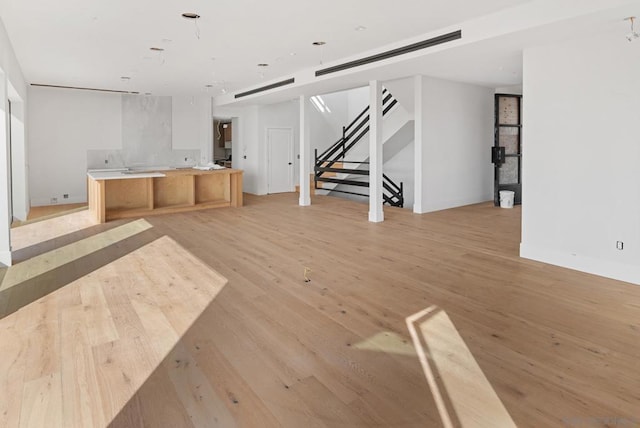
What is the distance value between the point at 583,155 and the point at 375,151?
3.80m

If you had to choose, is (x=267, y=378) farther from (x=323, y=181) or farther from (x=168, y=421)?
(x=323, y=181)

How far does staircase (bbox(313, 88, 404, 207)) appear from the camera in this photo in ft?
33.1

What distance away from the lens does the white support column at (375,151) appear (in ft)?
25.9

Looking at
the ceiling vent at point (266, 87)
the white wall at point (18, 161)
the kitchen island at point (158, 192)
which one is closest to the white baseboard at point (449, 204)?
the ceiling vent at point (266, 87)

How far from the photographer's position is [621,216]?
14.7ft

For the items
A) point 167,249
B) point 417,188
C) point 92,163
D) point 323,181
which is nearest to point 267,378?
point 167,249

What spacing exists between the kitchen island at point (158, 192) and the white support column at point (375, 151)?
3.29 m

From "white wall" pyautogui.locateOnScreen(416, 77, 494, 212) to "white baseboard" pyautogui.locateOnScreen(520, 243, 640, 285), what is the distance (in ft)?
10.8

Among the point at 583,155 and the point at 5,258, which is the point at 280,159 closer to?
the point at 5,258

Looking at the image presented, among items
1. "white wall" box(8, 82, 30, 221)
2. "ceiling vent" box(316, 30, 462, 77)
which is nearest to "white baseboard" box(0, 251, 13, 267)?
"white wall" box(8, 82, 30, 221)

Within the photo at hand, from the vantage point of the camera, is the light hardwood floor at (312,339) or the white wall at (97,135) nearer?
the light hardwood floor at (312,339)

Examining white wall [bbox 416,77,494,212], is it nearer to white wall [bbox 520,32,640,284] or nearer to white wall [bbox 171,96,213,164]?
white wall [bbox 520,32,640,284]

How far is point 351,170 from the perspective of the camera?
34.1 ft

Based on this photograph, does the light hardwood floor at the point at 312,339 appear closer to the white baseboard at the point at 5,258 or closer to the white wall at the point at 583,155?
the white baseboard at the point at 5,258
